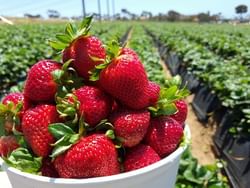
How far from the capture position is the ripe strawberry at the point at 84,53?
45.5 inches

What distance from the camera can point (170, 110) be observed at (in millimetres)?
1154

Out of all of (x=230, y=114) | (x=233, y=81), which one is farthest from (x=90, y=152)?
(x=233, y=81)

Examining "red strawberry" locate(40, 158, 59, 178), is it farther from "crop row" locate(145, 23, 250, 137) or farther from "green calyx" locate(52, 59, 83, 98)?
"crop row" locate(145, 23, 250, 137)

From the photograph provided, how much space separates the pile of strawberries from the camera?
1.04 metres

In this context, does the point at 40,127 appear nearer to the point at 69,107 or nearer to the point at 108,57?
the point at 69,107

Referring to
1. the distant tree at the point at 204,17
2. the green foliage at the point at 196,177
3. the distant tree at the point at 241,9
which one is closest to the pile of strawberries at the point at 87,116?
the green foliage at the point at 196,177

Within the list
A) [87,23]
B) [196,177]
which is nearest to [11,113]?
[87,23]

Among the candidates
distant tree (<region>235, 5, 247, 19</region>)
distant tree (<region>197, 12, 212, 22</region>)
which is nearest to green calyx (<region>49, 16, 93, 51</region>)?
distant tree (<region>197, 12, 212, 22</region>)

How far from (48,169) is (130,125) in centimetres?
26

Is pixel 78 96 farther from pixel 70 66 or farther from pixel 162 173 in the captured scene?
pixel 162 173

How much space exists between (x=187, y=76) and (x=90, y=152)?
6976 mm

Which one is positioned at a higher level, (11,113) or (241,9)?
(11,113)

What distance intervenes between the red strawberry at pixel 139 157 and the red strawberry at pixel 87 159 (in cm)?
7

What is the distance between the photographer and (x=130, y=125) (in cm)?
108
